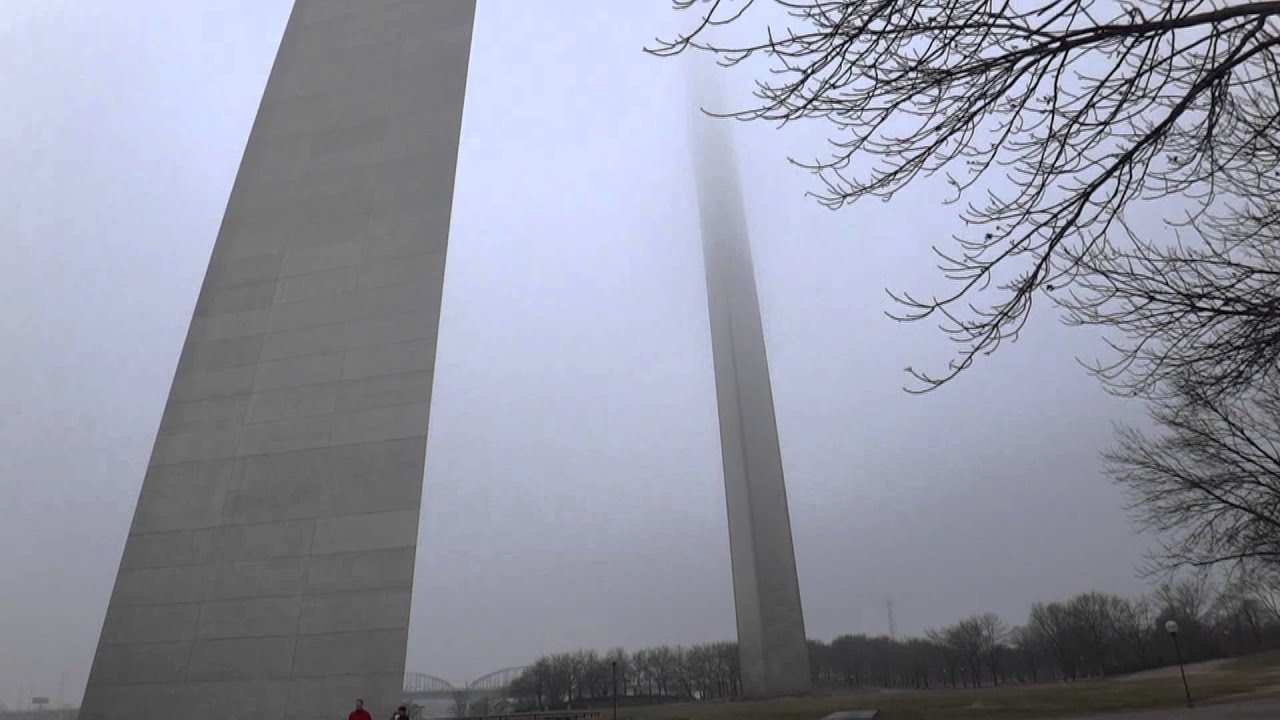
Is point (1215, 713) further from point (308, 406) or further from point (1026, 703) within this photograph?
point (308, 406)

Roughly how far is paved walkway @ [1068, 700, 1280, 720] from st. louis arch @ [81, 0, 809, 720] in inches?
289

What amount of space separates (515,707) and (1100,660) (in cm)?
1865

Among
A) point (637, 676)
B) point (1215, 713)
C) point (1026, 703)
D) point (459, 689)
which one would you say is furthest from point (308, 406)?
point (637, 676)

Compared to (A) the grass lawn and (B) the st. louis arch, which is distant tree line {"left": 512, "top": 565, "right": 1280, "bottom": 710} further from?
(B) the st. louis arch

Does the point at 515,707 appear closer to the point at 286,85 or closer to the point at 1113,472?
the point at 1113,472

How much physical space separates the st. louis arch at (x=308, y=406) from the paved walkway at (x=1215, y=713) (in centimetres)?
735

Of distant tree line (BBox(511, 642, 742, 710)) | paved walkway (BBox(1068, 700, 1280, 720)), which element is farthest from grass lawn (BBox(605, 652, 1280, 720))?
distant tree line (BBox(511, 642, 742, 710))

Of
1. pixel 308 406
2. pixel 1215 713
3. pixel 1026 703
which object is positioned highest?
pixel 308 406

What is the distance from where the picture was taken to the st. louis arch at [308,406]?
8.05 m

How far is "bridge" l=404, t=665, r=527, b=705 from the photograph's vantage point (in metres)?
9.25

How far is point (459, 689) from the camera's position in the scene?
10086 mm

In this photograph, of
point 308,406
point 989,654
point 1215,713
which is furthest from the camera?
point 989,654

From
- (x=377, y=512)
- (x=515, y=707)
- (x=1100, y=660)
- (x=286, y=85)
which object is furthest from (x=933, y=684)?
(x=286, y=85)

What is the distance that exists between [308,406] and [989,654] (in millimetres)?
23266
